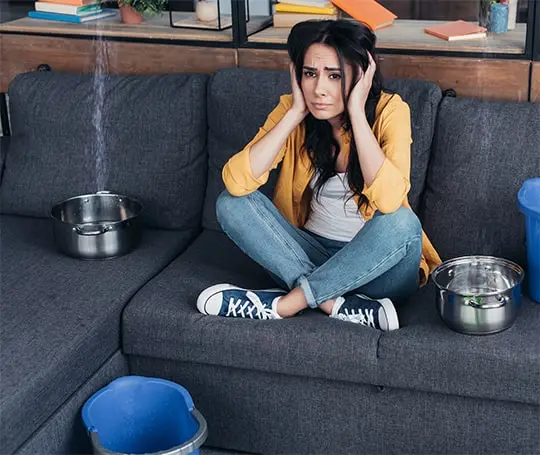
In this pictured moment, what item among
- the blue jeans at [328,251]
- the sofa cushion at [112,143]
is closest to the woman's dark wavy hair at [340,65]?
the blue jeans at [328,251]

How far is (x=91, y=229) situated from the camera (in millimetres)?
2779

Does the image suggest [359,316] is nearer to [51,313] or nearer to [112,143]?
[51,313]

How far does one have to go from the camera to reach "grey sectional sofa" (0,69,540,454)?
7.13 ft

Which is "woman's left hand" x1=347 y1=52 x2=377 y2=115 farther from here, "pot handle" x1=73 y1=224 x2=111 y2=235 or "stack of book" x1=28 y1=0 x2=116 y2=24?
"stack of book" x1=28 y1=0 x2=116 y2=24

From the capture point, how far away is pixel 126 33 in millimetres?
3107

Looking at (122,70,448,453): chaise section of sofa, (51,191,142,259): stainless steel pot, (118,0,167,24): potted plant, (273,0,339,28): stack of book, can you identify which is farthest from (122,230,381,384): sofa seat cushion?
(118,0,167,24): potted plant

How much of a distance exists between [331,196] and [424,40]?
0.67 metres

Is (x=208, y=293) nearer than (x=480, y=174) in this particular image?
Yes

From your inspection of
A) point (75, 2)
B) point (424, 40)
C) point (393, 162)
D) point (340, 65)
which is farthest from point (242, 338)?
point (75, 2)

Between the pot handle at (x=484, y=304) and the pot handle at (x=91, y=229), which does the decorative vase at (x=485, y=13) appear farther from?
the pot handle at (x=91, y=229)

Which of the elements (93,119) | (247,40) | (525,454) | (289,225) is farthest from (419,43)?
(525,454)

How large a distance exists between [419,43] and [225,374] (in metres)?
1.10

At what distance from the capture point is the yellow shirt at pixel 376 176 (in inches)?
88.7

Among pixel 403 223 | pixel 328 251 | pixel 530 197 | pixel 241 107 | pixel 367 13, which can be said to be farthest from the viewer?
pixel 367 13
